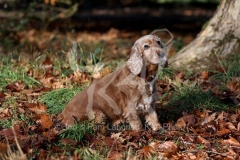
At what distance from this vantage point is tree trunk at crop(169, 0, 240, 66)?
24.6 ft

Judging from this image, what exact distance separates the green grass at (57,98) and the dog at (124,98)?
671 mm

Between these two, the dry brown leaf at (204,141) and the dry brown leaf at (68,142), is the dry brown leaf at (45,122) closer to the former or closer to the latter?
the dry brown leaf at (68,142)

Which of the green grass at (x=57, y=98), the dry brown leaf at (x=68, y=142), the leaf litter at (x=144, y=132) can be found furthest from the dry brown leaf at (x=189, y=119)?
the green grass at (x=57, y=98)

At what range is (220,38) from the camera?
759 centimetres

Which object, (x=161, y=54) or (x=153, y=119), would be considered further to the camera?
(x=153, y=119)

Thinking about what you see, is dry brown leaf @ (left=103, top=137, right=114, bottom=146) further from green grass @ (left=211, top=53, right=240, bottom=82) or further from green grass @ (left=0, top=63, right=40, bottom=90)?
green grass @ (left=211, top=53, right=240, bottom=82)

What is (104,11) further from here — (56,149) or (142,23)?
(56,149)

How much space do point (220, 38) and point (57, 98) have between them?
2.84 m

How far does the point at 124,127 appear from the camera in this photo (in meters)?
5.39

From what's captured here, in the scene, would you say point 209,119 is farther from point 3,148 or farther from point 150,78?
point 3,148

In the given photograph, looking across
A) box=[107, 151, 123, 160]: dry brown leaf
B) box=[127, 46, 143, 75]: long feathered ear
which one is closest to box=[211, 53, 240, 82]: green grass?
box=[127, 46, 143, 75]: long feathered ear

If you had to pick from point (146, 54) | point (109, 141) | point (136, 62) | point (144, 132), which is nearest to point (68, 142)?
point (109, 141)

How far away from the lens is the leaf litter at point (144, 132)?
15.3 feet

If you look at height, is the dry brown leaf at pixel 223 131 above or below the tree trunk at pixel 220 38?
below
